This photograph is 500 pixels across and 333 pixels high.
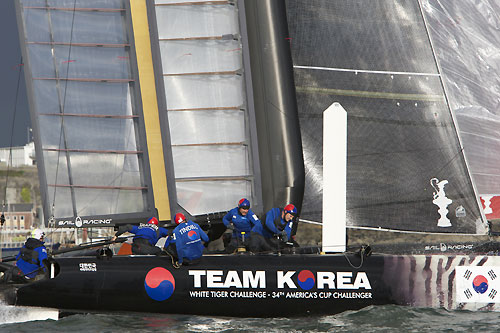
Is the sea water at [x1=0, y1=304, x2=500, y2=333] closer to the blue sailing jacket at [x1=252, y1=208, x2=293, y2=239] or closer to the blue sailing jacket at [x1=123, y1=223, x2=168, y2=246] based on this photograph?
the blue sailing jacket at [x1=123, y1=223, x2=168, y2=246]

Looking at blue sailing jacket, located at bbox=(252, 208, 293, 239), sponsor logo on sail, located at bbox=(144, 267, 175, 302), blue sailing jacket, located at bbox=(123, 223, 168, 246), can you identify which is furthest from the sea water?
blue sailing jacket, located at bbox=(252, 208, 293, 239)

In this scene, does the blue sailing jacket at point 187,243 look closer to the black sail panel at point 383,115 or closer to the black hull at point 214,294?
the black hull at point 214,294

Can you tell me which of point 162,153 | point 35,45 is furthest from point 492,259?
point 35,45

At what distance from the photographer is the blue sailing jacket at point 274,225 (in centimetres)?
998

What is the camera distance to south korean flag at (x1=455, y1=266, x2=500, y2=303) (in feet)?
28.6

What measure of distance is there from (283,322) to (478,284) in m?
2.21

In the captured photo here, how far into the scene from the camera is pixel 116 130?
12.2m

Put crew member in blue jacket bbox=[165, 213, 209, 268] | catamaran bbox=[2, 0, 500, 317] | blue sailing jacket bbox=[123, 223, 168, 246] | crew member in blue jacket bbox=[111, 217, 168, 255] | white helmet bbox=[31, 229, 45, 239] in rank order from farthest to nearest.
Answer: catamaran bbox=[2, 0, 500, 317] < blue sailing jacket bbox=[123, 223, 168, 246] < crew member in blue jacket bbox=[111, 217, 168, 255] < white helmet bbox=[31, 229, 45, 239] < crew member in blue jacket bbox=[165, 213, 209, 268]

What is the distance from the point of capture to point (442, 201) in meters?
10.8

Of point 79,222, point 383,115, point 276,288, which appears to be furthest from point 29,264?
point 383,115

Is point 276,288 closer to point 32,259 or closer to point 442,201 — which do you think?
point 32,259

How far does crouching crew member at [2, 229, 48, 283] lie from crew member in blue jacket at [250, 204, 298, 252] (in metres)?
2.46

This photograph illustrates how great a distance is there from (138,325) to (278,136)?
4061 mm

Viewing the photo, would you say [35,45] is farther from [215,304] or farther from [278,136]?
[215,304]
